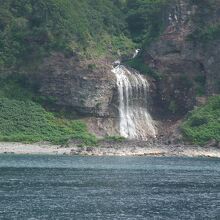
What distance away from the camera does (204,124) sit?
13188cm

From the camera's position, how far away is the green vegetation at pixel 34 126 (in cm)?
12662

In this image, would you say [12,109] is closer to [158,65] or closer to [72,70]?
[72,70]

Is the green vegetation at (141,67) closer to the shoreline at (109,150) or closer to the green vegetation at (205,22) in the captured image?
the green vegetation at (205,22)

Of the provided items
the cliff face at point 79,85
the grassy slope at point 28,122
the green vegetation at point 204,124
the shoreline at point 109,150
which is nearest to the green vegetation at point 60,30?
the cliff face at point 79,85

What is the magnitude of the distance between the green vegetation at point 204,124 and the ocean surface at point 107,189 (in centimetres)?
1787

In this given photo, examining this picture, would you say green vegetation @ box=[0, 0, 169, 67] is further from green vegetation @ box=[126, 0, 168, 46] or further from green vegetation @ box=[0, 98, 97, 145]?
green vegetation @ box=[0, 98, 97, 145]

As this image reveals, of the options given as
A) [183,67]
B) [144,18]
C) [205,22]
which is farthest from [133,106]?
[144,18]

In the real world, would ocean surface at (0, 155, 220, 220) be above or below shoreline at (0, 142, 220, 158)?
below

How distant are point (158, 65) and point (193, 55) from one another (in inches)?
237

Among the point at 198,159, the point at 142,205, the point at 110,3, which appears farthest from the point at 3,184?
the point at 110,3

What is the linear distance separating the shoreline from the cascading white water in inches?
579

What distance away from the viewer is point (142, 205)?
6431 centimetres

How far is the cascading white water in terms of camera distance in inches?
5418

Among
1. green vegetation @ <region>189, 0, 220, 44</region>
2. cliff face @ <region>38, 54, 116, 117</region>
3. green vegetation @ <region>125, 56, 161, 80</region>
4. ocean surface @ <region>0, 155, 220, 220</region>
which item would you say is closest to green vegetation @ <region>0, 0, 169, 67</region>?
cliff face @ <region>38, 54, 116, 117</region>
